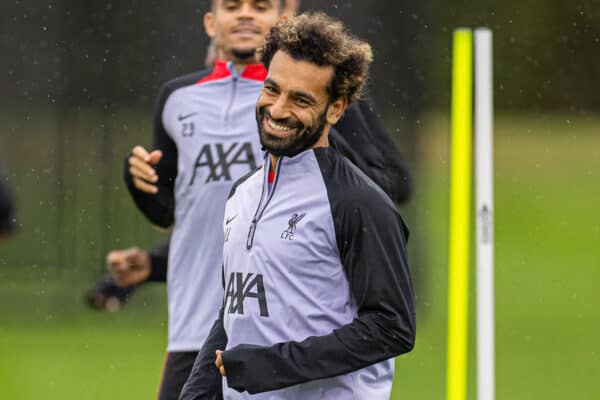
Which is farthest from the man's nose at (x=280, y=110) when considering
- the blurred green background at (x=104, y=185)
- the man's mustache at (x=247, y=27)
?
the blurred green background at (x=104, y=185)

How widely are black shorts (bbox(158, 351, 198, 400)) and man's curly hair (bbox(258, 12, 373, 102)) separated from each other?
4.63 ft

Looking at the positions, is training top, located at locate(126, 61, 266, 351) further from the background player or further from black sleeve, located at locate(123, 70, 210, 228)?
the background player

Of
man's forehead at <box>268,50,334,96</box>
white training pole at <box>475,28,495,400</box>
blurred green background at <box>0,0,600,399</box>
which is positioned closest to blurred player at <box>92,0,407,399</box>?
white training pole at <box>475,28,495,400</box>

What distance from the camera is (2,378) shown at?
8922 mm

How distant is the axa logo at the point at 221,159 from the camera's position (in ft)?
15.3

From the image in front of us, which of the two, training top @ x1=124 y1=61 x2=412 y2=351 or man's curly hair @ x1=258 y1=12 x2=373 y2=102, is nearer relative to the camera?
man's curly hair @ x1=258 y1=12 x2=373 y2=102

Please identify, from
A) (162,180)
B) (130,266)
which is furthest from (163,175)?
(130,266)

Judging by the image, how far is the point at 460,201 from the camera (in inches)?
220

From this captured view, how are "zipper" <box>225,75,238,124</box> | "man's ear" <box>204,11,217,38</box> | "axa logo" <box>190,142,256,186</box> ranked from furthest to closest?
"man's ear" <box>204,11,217,38</box>, "zipper" <box>225,75,238,124</box>, "axa logo" <box>190,142,256,186</box>

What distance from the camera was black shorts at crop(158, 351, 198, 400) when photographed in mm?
4730

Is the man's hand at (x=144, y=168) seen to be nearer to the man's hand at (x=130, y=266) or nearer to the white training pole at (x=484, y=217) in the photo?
the man's hand at (x=130, y=266)

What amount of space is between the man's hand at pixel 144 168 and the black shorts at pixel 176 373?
0.58 metres

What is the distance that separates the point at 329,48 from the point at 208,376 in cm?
94

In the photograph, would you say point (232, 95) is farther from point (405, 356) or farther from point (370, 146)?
point (405, 356)
